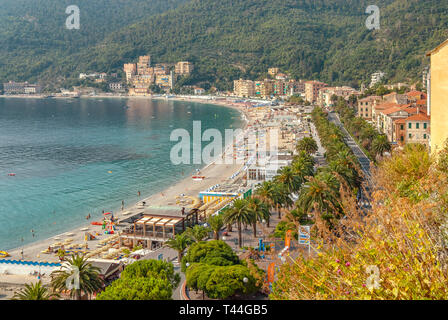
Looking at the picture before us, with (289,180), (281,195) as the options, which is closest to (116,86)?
(289,180)

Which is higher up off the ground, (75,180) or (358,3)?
(358,3)

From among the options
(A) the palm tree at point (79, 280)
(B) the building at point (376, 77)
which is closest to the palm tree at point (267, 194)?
(A) the palm tree at point (79, 280)

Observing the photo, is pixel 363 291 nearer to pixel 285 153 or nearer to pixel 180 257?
pixel 180 257

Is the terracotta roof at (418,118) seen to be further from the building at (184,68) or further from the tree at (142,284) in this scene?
the building at (184,68)

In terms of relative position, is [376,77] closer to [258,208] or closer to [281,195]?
[281,195]

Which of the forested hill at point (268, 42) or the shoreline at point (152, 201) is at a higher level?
the forested hill at point (268, 42)
